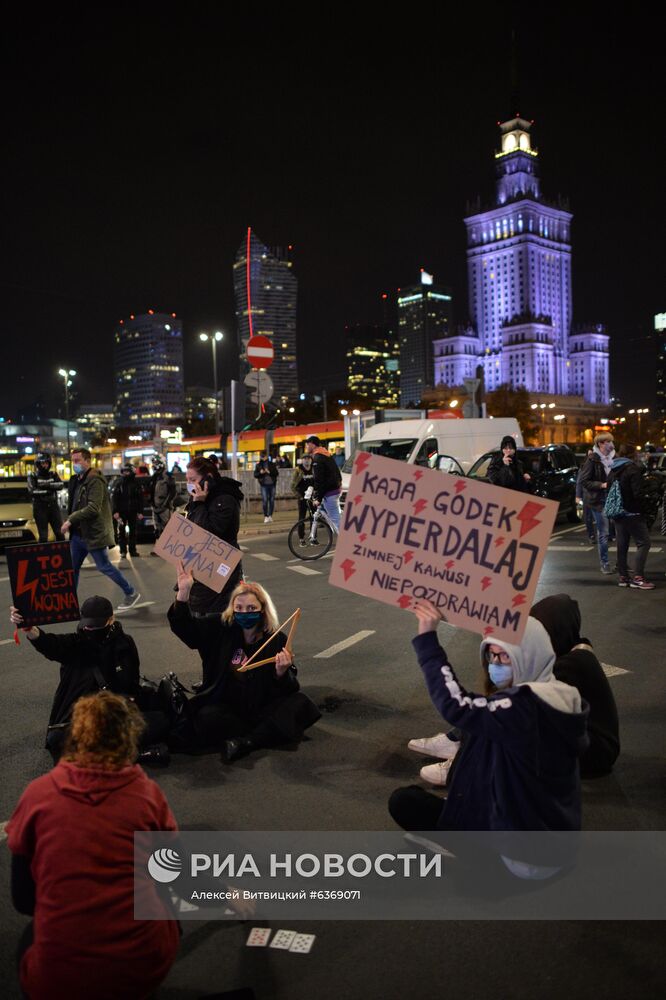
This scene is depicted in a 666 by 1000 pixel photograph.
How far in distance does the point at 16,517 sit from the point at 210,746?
13.5m

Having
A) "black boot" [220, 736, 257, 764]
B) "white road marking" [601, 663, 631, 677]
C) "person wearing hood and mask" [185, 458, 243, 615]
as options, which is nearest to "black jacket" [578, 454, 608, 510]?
"white road marking" [601, 663, 631, 677]

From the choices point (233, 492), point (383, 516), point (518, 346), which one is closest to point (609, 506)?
point (233, 492)

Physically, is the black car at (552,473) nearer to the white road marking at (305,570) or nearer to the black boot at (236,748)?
the white road marking at (305,570)

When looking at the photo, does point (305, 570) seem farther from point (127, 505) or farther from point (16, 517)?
point (16, 517)

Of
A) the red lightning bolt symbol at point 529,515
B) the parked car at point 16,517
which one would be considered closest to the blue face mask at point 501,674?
the red lightning bolt symbol at point 529,515

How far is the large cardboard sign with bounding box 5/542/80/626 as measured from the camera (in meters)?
5.19

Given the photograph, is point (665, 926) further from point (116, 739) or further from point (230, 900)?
point (116, 739)

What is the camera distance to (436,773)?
4352 mm

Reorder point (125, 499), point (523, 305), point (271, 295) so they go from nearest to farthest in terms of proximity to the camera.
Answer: point (125, 499) → point (271, 295) → point (523, 305)

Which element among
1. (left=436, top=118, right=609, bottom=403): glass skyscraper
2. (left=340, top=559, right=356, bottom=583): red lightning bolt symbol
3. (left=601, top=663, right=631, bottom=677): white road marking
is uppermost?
(left=436, top=118, right=609, bottom=403): glass skyscraper

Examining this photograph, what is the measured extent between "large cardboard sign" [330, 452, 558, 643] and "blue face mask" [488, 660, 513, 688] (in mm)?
137

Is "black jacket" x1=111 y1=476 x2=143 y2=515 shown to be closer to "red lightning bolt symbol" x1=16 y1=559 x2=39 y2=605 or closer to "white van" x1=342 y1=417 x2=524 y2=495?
"white van" x1=342 y1=417 x2=524 y2=495

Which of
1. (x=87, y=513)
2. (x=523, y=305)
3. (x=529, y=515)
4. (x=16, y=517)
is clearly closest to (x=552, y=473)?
(x=87, y=513)

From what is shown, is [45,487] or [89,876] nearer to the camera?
[89,876]
